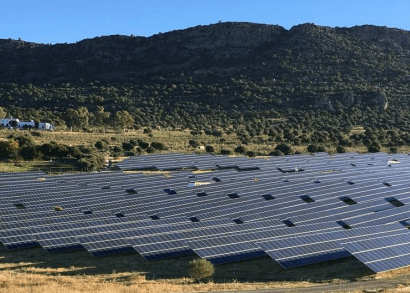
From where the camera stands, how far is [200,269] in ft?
65.4

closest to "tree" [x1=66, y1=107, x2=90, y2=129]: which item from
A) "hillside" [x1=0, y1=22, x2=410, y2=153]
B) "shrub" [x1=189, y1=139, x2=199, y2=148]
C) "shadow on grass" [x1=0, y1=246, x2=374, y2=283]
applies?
"hillside" [x1=0, y1=22, x2=410, y2=153]

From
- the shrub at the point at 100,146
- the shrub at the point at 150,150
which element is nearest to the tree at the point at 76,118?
the shrub at the point at 100,146

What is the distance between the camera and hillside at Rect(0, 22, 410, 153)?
9306 centimetres

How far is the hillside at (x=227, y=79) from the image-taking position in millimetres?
93062

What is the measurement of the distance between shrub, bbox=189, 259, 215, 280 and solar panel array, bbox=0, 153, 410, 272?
1.06 metres

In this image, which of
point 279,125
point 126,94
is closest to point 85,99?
point 126,94

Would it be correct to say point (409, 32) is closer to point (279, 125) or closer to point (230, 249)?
point (279, 125)

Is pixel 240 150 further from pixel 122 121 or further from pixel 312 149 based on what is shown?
pixel 122 121

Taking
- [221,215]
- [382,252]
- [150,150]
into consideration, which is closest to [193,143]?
[150,150]

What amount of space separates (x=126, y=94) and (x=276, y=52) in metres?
37.1

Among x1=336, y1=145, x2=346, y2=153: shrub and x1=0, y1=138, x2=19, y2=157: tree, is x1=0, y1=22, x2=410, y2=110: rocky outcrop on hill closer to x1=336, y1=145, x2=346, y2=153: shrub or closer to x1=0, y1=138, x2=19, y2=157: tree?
x1=336, y1=145, x2=346, y2=153: shrub

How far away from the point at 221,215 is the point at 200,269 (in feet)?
31.3

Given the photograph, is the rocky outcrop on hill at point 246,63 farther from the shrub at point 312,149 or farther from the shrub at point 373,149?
the shrub at point 312,149

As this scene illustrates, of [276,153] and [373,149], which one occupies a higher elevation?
[276,153]
